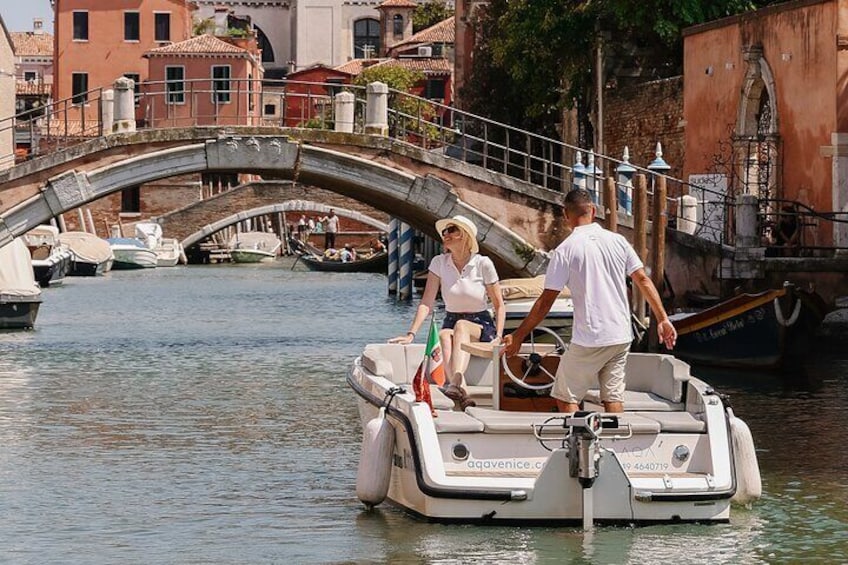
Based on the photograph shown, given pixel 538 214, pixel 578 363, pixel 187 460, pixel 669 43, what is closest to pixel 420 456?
pixel 578 363

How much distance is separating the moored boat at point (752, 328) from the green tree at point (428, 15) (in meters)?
63.8

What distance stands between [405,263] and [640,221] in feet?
45.8

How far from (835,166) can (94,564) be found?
1483 cm

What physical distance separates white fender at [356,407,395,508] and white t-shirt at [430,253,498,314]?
98cm

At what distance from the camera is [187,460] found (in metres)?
13.1

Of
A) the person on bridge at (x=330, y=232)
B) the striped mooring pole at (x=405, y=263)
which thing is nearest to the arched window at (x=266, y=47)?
the person on bridge at (x=330, y=232)

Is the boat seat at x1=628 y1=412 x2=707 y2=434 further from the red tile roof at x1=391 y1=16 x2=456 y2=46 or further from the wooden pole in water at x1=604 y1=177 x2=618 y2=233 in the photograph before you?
the red tile roof at x1=391 y1=16 x2=456 y2=46

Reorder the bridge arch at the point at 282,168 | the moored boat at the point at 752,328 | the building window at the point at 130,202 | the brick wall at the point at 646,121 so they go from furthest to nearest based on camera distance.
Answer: the building window at the point at 130,202, the brick wall at the point at 646,121, the bridge arch at the point at 282,168, the moored boat at the point at 752,328

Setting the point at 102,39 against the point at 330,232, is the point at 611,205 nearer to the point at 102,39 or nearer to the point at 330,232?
the point at 330,232

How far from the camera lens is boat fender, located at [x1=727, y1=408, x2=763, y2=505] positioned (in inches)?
404

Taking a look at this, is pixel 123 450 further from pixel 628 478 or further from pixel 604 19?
pixel 604 19

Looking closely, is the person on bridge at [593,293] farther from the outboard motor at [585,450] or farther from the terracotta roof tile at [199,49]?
the terracotta roof tile at [199,49]

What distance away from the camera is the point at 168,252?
52.5 metres

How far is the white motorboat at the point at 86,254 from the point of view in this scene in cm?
4606
